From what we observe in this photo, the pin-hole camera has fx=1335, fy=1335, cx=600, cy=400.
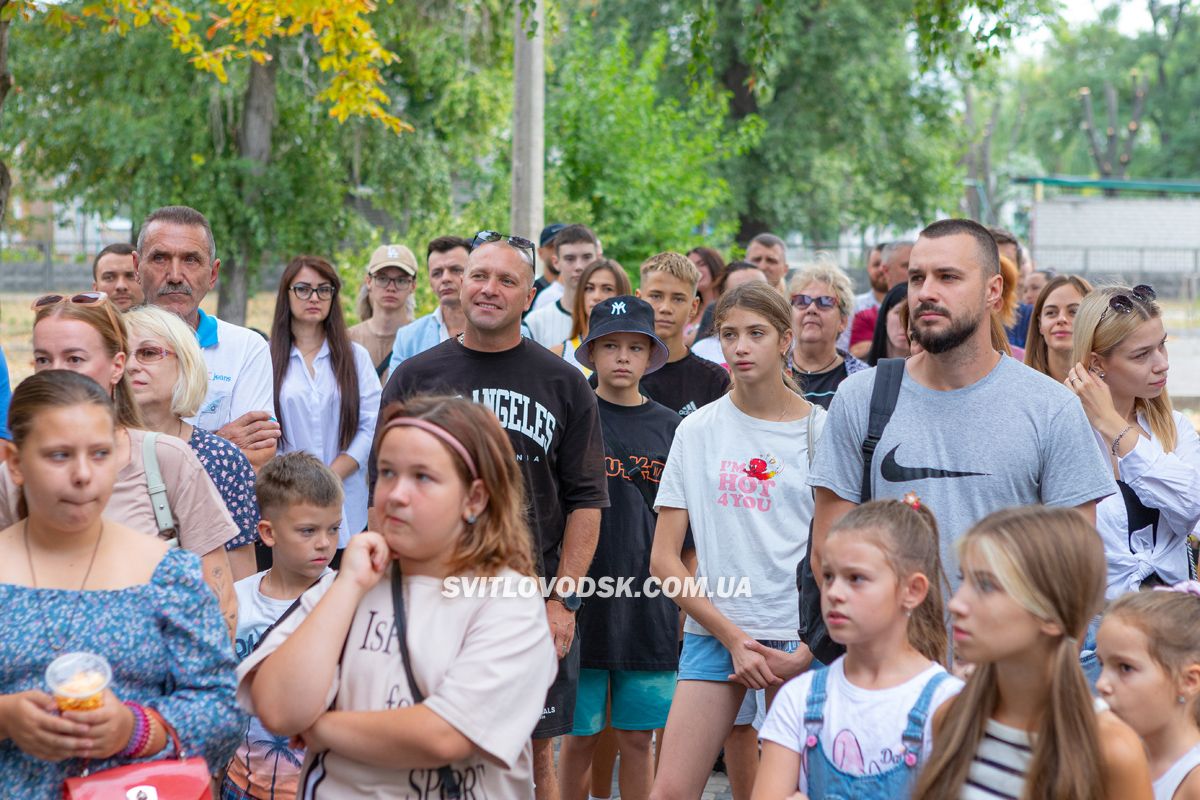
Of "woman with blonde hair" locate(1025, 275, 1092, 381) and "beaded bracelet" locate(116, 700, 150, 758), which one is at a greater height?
"woman with blonde hair" locate(1025, 275, 1092, 381)

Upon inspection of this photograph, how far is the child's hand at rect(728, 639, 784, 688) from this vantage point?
4617mm

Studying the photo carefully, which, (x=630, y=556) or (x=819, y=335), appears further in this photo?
(x=819, y=335)

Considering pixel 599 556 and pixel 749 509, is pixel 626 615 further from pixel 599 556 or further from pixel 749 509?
pixel 749 509

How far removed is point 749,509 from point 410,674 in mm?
2059

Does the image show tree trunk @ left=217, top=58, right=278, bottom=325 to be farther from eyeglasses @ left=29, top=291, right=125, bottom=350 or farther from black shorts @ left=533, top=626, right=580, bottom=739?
eyeglasses @ left=29, top=291, right=125, bottom=350

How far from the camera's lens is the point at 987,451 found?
3959 millimetres

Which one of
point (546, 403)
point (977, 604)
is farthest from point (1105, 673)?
point (546, 403)

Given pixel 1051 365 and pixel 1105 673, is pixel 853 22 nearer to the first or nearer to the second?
pixel 1051 365

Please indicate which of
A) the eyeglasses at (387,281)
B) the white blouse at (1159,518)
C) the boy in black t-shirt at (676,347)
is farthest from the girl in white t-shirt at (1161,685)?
the eyeglasses at (387,281)

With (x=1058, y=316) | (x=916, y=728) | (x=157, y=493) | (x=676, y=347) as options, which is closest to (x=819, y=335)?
(x=676, y=347)

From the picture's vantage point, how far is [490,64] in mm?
20094

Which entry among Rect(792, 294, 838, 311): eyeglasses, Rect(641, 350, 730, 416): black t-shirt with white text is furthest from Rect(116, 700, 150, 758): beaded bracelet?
Rect(792, 294, 838, 311): eyeglasses

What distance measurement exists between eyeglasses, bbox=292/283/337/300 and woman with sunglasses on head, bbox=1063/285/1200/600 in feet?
11.5

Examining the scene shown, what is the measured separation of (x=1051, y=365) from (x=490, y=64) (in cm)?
1536
